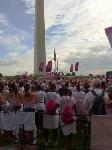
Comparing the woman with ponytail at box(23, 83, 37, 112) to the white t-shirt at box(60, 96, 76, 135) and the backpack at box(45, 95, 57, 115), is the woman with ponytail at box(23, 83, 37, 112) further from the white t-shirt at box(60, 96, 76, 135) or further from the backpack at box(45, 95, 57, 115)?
the white t-shirt at box(60, 96, 76, 135)

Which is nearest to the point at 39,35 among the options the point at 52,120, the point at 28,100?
the point at 28,100

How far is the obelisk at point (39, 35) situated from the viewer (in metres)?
95.4

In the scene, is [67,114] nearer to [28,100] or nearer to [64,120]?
[64,120]

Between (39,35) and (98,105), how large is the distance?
82.3 metres

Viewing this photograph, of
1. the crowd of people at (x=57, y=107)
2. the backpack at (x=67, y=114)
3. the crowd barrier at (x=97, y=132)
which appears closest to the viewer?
the crowd barrier at (x=97, y=132)

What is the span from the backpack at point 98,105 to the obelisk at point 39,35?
7893 centimetres

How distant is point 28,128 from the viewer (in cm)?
1450

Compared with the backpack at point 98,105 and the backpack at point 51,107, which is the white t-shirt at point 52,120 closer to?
the backpack at point 51,107

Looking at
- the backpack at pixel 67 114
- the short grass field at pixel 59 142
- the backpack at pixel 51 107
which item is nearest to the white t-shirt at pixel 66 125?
the backpack at pixel 67 114

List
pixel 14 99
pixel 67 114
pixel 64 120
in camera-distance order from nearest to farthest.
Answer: pixel 67 114 < pixel 64 120 < pixel 14 99

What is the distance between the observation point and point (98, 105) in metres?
14.7

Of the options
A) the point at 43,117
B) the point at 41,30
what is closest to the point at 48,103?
the point at 43,117

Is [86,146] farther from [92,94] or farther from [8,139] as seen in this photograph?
[8,139]

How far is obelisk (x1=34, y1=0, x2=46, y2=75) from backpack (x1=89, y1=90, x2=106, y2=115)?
78.9 metres
